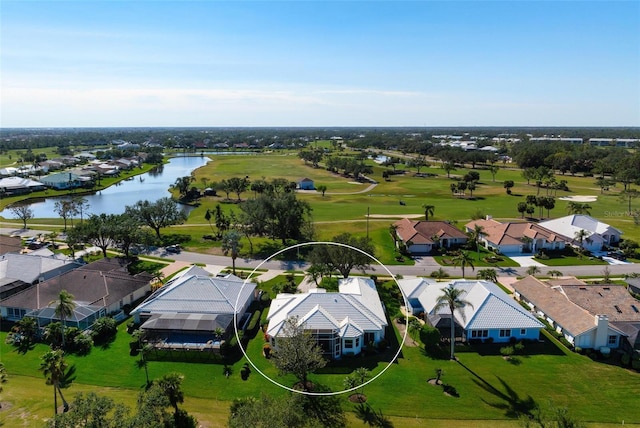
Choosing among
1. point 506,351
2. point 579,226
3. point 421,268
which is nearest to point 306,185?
point 421,268

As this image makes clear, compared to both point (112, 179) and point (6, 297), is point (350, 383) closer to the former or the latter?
point (6, 297)

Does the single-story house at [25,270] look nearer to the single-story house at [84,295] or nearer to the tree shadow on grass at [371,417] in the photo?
the single-story house at [84,295]

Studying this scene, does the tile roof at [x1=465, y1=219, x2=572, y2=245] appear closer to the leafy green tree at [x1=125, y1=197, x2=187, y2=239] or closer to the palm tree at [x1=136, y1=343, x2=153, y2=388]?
the palm tree at [x1=136, y1=343, x2=153, y2=388]

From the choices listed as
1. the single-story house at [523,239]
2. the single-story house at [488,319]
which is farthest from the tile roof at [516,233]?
the single-story house at [488,319]

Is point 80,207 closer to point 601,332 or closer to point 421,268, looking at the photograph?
point 421,268

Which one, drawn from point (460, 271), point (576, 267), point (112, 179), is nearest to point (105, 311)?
point (460, 271)

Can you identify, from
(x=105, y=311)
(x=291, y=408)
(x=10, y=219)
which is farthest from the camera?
(x=10, y=219)

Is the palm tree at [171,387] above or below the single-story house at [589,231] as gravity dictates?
below
